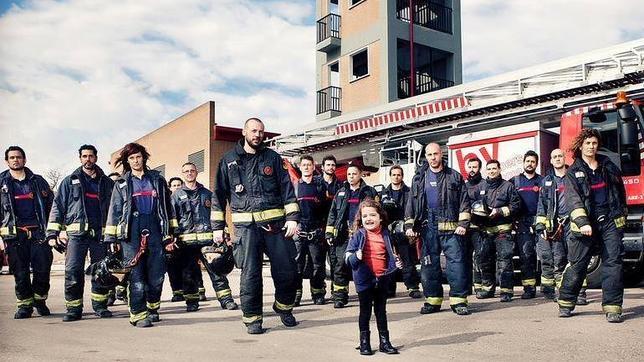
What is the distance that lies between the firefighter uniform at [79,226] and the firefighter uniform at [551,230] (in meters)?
5.08

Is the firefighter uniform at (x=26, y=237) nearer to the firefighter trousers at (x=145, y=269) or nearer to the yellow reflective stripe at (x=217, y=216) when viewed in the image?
Result: the firefighter trousers at (x=145, y=269)

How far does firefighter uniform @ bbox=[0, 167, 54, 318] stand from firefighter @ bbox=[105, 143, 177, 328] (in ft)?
3.98

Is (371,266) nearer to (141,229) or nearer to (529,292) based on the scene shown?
(141,229)

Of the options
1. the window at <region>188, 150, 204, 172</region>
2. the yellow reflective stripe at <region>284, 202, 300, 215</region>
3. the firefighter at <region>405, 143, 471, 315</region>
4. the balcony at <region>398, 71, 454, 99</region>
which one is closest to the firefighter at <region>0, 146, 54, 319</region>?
the yellow reflective stripe at <region>284, 202, 300, 215</region>

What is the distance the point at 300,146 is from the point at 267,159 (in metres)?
8.06

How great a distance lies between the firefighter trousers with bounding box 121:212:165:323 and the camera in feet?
20.8

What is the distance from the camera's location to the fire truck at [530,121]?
8.13 meters

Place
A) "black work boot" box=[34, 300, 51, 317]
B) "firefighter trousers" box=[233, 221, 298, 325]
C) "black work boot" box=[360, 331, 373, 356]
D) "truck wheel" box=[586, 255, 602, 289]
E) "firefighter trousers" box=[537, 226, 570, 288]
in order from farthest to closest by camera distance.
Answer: "truck wheel" box=[586, 255, 602, 289], "firefighter trousers" box=[537, 226, 570, 288], "black work boot" box=[34, 300, 51, 317], "firefighter trousers" box=[233, 221, 298, 325], "black work boot" box=[360, 331, 373, 356]

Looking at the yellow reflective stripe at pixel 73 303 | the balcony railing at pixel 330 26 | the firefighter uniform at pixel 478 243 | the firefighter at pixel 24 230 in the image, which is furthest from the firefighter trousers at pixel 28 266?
the balcony railing at pixel 330 26

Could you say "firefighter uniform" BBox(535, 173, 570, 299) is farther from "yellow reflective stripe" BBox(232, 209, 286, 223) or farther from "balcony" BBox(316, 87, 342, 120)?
"balcony" BBox(316, 87, 342, 120)

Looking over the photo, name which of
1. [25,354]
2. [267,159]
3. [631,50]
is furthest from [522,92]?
[25,354]

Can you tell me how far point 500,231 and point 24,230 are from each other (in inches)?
222

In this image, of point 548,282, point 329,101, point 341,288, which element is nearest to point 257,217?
point 341,288

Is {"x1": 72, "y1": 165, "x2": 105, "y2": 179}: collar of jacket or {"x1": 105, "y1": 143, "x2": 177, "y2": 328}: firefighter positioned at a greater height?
{"x1": 72, "y1": 165, "x2": 105, "y2": 179}: collar of jacket
